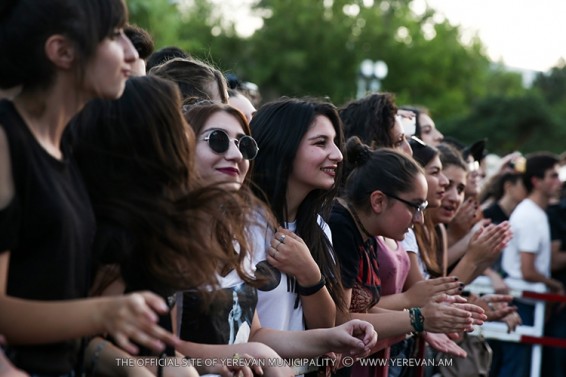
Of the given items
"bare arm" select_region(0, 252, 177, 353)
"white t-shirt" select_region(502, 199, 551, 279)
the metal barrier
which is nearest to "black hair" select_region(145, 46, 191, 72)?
"bare arm" select_region(0, 252, 177, 353)

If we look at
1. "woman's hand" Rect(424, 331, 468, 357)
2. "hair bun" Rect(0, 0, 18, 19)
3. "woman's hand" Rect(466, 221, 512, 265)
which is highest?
"woman's hand" Rect(466, 221, 512, 265)

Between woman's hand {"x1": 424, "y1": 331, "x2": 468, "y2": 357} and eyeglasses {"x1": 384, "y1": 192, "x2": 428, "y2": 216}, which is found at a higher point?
eyeglasses {"x1": 384, "y1": 192, "x2": 428, "y2": 216}

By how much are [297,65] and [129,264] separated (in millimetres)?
39972

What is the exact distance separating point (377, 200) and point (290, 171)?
88 cm

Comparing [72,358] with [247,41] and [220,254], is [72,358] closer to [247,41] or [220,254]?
[220,254]

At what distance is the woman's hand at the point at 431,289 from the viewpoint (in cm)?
523

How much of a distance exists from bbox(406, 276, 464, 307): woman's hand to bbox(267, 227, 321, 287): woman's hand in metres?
1.16

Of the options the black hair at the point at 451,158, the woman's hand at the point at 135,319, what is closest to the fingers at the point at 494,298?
the black hair at the point at 451,158

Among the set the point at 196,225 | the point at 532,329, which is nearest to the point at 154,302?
the point at 196,225

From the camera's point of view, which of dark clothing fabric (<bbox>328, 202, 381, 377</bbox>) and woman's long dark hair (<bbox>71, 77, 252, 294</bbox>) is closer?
woman's long dark hair (<bbox>71, 77, 252, 294</bbox>)

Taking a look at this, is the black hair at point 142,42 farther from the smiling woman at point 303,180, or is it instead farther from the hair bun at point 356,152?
the hair bun at point 356,152

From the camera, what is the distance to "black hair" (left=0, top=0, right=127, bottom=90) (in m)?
2.68

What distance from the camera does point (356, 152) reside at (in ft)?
18.3

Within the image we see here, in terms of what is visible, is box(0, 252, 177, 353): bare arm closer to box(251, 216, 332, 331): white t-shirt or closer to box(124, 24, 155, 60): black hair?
box(251, 216, 332, 331): white t-shirt
